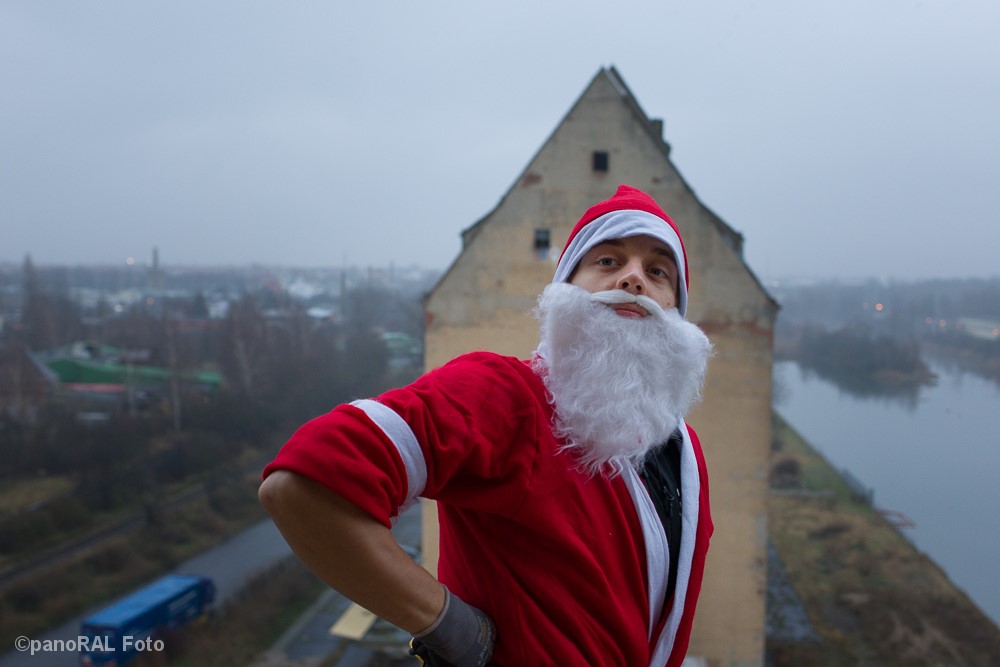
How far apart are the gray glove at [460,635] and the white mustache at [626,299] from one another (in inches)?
23.0

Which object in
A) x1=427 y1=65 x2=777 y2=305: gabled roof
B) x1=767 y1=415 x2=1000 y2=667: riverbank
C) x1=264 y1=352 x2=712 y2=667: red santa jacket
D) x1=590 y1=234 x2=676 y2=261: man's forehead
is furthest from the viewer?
x1=767 y1=415 x2=1000 y2=667: riverbank

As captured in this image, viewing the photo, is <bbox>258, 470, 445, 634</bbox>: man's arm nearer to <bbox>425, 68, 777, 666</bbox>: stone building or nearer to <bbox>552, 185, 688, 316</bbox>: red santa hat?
<bbox>552, 185, 688, 316</bbox>: red santa hat

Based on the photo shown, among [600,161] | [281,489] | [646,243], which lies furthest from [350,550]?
[600,161]

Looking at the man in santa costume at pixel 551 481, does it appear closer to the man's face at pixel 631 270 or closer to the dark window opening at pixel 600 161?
the man's face at pixel 631 270

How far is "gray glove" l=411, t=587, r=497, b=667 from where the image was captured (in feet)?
3.48

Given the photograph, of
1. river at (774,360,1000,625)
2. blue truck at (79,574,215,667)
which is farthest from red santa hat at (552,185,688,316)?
river at (774,360,1000,625)

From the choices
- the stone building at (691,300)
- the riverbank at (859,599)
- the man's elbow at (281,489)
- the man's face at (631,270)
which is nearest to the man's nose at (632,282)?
the man's face at (631,270)

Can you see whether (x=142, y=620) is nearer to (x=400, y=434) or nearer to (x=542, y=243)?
(x=542, y=243)

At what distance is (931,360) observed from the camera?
25031 millimetres

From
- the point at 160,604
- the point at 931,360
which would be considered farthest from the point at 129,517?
the point at 931,360

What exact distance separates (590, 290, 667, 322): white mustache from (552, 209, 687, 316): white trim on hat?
121 mm

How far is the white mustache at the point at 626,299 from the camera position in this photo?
1.29 m

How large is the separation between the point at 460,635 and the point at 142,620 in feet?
32.1

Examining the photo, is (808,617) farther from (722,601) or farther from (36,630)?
(36,630)
